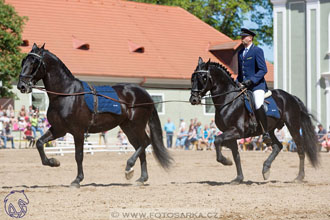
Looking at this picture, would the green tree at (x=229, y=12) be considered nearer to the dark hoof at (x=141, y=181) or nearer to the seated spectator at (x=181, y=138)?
the seated spectator at (x=181, y=138)

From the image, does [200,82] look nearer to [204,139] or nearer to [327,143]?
[327,143]

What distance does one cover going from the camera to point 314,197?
1054cm

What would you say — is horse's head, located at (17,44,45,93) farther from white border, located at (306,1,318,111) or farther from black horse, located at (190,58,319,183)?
white border, located at (306,1,318,111)

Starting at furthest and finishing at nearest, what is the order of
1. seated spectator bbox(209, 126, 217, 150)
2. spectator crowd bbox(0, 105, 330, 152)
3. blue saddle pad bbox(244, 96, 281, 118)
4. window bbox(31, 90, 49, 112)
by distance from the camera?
window bbox(31, 90, 49, 112) < seated spectator bbox(209, 126, 217, 150) < spectator crowd bbox(0, 105, 330, 152) < blue saddle pad bbox(244, 96, 281, 118)

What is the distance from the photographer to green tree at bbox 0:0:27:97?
96.5ft

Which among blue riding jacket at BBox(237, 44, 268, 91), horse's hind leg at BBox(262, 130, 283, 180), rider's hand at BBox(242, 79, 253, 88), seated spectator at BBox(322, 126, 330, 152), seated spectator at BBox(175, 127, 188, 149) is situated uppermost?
blue riding jacket at BBox(237, 44, 268, 91)

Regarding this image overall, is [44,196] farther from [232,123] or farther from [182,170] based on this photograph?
[182,170]

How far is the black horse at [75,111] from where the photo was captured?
12008mm

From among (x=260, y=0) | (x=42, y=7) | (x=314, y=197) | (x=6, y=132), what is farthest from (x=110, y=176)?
(x=260, y=0)

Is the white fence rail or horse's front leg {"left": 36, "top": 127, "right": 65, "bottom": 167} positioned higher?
horse's front leg {"left": 36, "top": 127, "right": 65, "bottom": 167}

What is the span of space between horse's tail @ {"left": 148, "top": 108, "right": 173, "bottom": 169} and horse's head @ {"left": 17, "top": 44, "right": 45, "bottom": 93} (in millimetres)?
2660

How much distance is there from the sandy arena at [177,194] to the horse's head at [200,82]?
5.17ft

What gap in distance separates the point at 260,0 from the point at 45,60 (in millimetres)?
43642

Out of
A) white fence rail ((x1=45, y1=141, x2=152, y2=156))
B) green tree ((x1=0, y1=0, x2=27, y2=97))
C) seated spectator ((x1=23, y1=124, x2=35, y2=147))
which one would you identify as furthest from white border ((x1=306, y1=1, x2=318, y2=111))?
green tree ((x1=0, y1=0, x2=27, y2=97))
